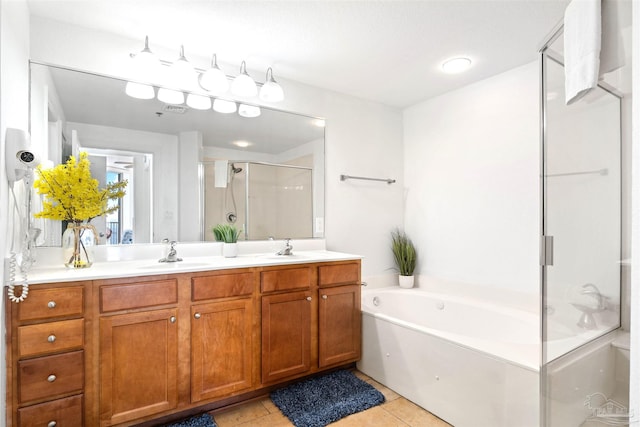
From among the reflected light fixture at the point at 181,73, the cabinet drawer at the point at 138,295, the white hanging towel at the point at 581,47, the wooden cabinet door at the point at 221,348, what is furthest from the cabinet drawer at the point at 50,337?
the white hanging towel at the point at 581,47

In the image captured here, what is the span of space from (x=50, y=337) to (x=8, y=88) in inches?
42.5

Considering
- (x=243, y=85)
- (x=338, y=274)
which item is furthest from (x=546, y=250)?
(x=243, y=85)

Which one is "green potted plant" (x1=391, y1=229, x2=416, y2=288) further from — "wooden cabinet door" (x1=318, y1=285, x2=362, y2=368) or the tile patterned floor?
the tile patterned floor

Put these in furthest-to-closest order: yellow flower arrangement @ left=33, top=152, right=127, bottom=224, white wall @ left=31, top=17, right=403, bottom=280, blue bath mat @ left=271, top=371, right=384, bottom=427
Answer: white wall @ left=31, top=17, right=403, bottom=280 < blue bath mat @ left=271, top=371, right=384, bottom=427 < yellow flower arrangement @ left=33, top=152, right=127, bottom=224

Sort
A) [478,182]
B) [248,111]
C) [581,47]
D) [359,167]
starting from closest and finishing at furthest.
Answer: [581,47]
[248,111]
[478,182]
[359,167]

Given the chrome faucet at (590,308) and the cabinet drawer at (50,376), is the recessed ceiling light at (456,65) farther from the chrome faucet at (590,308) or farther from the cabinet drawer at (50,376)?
the cabinet drawer at (50,376)

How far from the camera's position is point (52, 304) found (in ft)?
4.93

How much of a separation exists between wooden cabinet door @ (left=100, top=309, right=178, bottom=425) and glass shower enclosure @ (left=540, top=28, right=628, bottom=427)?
5.70ft

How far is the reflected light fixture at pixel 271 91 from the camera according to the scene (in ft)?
8.09

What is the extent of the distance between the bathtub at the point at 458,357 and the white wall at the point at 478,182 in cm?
30

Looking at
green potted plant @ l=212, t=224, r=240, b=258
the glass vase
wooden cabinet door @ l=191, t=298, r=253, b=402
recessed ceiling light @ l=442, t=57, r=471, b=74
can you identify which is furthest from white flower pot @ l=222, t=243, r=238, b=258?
recessed ceiling light @ l=442, t=57, r=471, b=74

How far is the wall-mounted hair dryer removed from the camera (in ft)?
4.73

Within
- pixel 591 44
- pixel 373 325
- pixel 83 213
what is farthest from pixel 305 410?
pixel 591 44

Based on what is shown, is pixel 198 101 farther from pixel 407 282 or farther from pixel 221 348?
pixel 407 282
